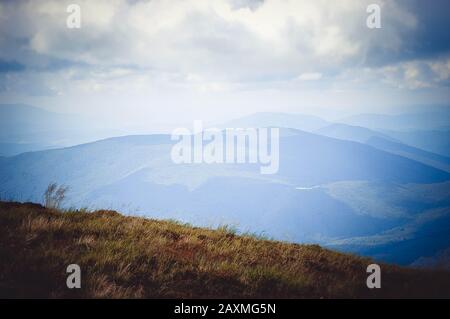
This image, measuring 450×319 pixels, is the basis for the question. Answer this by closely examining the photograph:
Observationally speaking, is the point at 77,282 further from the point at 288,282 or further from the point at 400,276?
the point at 400,276

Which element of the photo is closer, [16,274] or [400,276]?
[16,274]

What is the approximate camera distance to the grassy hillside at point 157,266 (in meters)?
5.15

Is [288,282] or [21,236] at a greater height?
[21,236]

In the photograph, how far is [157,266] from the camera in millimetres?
6035

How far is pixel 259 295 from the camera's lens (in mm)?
5434

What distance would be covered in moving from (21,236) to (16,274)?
1.54 m

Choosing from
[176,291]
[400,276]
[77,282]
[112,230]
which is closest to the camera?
[77,282]

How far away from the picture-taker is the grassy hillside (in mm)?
5148

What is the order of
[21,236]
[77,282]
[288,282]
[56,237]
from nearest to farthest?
[77,282] < [288,282] < [21,236] < [56,237]

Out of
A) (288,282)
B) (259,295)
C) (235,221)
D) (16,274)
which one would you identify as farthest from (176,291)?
(235,221)

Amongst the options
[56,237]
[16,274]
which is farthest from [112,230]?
[16,274]
